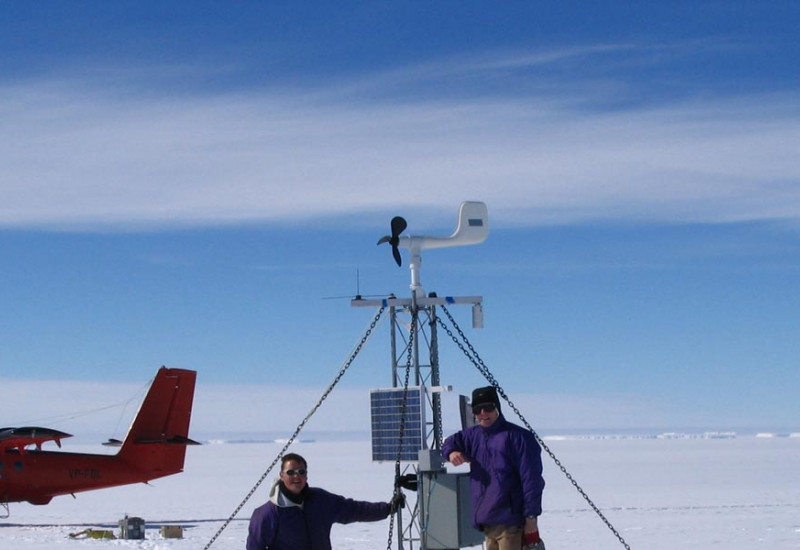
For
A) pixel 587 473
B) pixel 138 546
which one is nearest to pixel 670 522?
pixel 138 546

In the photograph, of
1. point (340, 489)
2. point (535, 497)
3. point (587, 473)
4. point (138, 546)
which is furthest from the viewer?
point (587, 473)

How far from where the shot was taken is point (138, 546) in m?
19.1

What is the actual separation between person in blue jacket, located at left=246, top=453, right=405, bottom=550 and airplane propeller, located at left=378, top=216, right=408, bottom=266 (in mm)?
5131

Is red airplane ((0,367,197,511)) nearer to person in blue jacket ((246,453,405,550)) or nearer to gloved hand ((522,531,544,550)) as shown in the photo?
gloved hand ((522,531,544,550))

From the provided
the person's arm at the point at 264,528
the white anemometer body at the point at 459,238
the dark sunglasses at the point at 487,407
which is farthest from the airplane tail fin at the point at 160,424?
the person's arm at the point at 264,528

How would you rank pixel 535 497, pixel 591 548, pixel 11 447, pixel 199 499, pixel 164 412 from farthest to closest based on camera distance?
pixel 199 499 < pixel 164 412 < pixel 11 447 < pixel 591 548 < pixel 535 497

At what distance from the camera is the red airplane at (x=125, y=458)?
2452 cm

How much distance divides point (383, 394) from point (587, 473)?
135ft

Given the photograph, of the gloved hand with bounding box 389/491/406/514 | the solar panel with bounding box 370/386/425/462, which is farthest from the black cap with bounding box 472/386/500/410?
the solar panel with bounding box 370/386/425/462

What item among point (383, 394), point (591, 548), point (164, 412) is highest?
point (164, 412)

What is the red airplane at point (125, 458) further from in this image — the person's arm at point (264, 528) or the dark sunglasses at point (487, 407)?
the person's arm at point (264, 528)

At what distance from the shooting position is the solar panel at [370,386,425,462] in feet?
36.8

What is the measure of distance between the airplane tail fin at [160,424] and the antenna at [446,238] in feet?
49.4

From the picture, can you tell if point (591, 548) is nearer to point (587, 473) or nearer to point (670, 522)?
point (670, 522)
